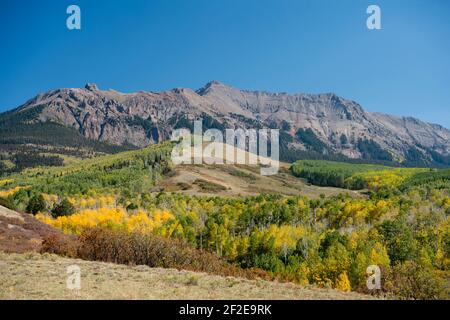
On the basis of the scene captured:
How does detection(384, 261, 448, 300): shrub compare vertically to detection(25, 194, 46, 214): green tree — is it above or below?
below

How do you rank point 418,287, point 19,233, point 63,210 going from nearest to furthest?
point 418,287, point 19,233, point 63,210

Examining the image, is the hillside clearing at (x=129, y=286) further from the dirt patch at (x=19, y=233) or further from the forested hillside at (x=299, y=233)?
the dirt patch at (x=19, y=233)

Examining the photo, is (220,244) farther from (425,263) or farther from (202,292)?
(202,292)

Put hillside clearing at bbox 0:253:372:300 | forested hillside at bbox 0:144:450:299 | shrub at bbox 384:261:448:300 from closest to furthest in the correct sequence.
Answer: hillside clearing at bbox 0:253:372:300 < shrub at bbox 384:261:448:300 < forested hillside at bbox 0:144:450:299

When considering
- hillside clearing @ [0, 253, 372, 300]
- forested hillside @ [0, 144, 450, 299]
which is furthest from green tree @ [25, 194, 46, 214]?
hillside clearing @ [0, 253, 372, 300]

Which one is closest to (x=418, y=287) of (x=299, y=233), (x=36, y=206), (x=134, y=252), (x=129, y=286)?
(x=134, y=252)

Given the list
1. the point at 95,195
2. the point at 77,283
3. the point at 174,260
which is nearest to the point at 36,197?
the point at 95,195

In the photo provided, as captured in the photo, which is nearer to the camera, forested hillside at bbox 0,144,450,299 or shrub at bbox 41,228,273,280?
shrub at bbox 41,228,273,280

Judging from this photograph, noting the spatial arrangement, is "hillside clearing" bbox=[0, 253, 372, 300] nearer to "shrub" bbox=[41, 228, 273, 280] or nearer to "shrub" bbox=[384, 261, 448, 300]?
"shrub" bbox=[41, 228, 273, 280]

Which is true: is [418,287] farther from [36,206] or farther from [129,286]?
[36,206]

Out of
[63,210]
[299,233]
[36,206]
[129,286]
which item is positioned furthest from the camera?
[36,206]

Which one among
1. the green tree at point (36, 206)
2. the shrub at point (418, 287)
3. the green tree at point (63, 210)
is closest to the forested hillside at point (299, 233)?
the green tree at point (36, 206)

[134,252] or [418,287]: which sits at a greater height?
[134,252]
